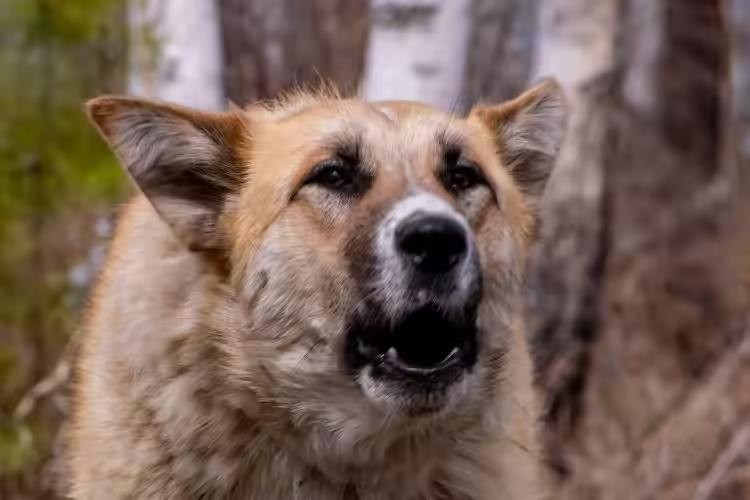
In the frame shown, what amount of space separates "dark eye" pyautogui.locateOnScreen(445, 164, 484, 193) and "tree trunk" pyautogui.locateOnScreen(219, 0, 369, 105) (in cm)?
312

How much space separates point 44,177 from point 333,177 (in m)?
4.17

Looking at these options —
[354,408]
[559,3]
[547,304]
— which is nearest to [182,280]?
[354,408]

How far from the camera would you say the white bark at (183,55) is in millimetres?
6945

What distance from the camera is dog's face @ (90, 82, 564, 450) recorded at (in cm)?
380

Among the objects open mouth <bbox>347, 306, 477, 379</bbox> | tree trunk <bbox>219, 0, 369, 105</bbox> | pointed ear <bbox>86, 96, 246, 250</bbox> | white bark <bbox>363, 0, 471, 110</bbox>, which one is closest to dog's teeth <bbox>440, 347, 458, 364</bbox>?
open mouth <bbox>347, 306, 477, 379</bbox>

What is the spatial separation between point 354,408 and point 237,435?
33 centimetres

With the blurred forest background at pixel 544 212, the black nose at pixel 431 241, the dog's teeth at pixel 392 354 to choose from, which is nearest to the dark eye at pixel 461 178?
the black nose at pixel 431 241

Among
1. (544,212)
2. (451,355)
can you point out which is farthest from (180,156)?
(544,212)

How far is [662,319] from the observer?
30.1ft

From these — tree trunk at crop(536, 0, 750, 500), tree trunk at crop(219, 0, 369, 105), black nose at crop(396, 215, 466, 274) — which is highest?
black nose at crop(396, 215, 466, 274)

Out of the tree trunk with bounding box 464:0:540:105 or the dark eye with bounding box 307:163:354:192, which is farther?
the tree trunk with bounding box 464:0:540:105

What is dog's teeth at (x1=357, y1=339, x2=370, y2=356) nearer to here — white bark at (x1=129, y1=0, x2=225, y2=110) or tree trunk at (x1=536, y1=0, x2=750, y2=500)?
tree trunk at (x1=536, y1=0, x2=750, y2=500)

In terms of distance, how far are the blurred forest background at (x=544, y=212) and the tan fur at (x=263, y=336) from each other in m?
1.56

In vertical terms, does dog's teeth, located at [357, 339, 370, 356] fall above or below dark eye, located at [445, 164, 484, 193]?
below
